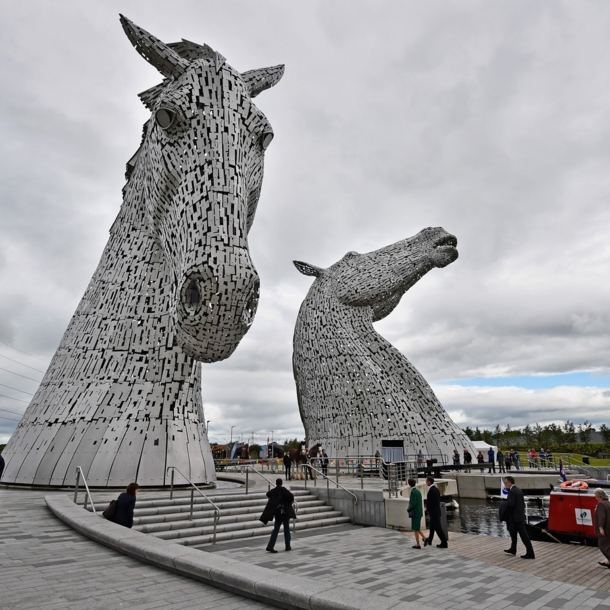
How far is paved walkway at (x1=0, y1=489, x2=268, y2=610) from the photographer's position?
3.42m

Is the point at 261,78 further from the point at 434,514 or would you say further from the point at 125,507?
the point at 434,514

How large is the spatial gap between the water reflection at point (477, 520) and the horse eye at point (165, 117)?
963 cm

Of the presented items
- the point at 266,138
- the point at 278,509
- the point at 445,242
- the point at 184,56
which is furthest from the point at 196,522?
the point at 445,242

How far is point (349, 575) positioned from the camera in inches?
206

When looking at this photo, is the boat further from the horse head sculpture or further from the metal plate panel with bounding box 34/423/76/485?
the metal plate panel with bounding box 34/423/76/485

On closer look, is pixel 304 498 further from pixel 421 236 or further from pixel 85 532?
pixel 421 236

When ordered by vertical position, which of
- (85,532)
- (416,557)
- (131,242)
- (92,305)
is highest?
(131,242)

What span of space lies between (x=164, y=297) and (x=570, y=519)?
8.60 metres

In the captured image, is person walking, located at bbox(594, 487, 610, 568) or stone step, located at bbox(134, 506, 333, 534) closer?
person walking, located at bbox(594, 487, 610, 568)

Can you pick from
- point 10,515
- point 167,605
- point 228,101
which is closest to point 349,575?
point 167,605

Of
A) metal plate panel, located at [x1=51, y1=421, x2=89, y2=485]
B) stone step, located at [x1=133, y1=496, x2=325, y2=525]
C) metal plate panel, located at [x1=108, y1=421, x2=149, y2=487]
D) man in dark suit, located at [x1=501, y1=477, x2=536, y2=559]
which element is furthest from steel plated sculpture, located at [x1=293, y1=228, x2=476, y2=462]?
metal plate panel, located at [x1=51, y1=421, x2=89, y2=485]

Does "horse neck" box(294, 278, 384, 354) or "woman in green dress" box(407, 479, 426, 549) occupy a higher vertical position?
"horse neck" box(294, 278, 384, 354)

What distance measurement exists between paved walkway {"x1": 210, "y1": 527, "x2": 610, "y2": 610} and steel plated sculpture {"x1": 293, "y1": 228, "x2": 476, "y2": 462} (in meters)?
11.0

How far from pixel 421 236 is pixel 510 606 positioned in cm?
1960
